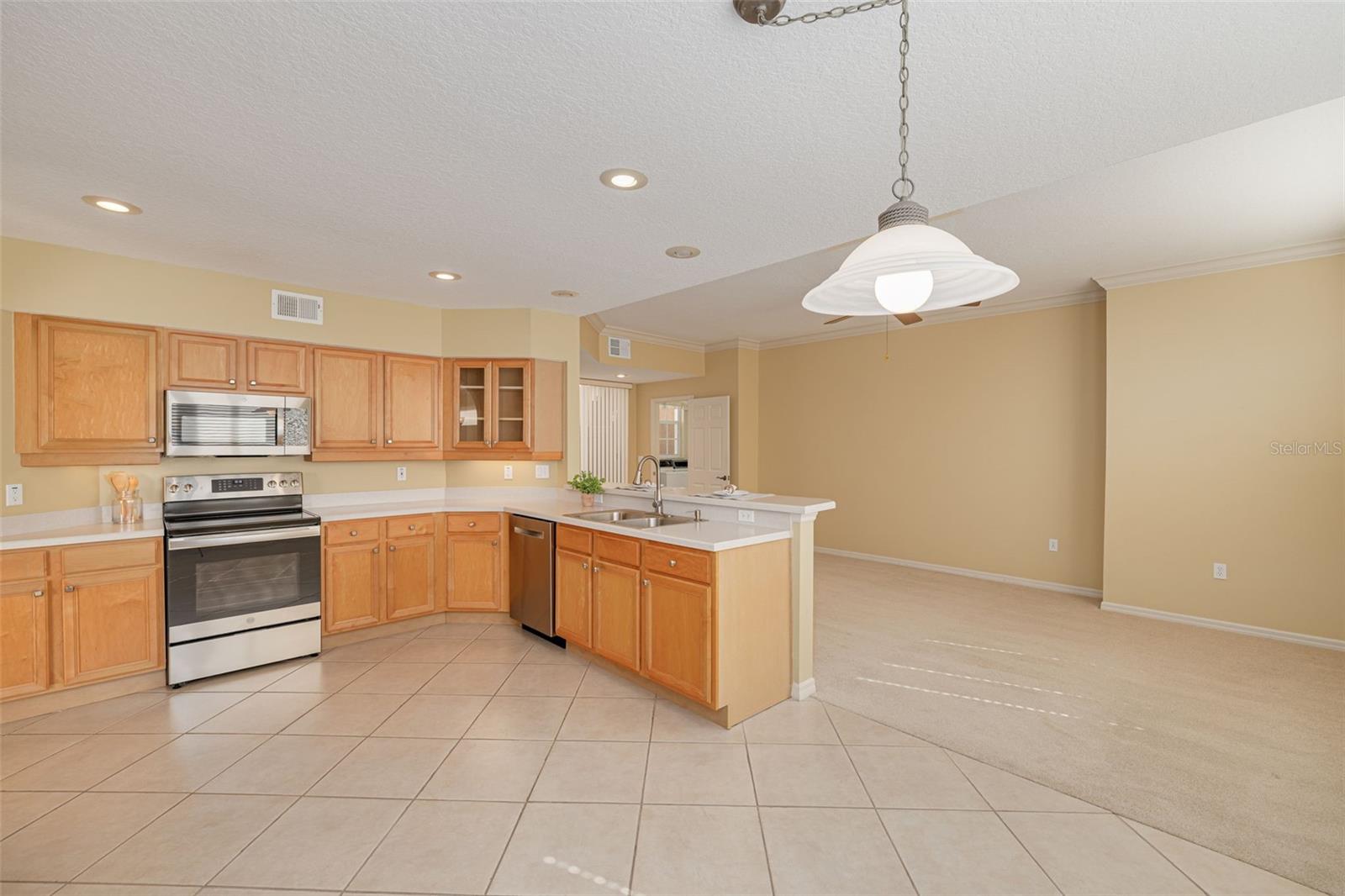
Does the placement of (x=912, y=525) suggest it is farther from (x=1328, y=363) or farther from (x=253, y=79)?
(x=253, y=79)

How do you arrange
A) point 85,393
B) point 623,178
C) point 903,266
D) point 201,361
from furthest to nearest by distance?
1. point 201,361
2. point 85,393
3. point 623,178
4. point 903,266

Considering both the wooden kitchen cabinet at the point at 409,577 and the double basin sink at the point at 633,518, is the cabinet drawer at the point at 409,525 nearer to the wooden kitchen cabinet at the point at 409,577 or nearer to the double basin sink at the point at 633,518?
the wooden kitchen cabinet at the point at 409,577

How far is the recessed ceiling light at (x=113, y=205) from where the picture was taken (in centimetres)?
263

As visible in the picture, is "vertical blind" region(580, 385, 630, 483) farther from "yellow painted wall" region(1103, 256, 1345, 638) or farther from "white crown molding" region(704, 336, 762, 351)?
"yellow painted wall" region(1103, 256, 1345, 638)

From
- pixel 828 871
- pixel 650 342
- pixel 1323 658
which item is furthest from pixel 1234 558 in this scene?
pixel 650 342

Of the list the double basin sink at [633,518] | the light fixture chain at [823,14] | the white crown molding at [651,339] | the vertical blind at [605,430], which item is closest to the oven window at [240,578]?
the double basin sink at [633,518]

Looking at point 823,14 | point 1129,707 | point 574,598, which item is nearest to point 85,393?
point 574,598

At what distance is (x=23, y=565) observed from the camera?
2867mm

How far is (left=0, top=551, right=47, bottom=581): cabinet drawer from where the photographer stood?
2.82 m

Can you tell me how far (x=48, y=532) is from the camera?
10.3ft

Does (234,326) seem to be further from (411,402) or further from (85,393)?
(411,402)

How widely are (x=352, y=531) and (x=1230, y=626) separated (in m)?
6.42

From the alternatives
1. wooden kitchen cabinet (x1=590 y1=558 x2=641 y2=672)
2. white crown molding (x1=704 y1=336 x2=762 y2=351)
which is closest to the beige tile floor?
wooden kitchen cabinet (x1=590 y1=558 x2=641 y2=672)

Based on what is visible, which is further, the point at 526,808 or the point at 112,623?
the point at 112,623
